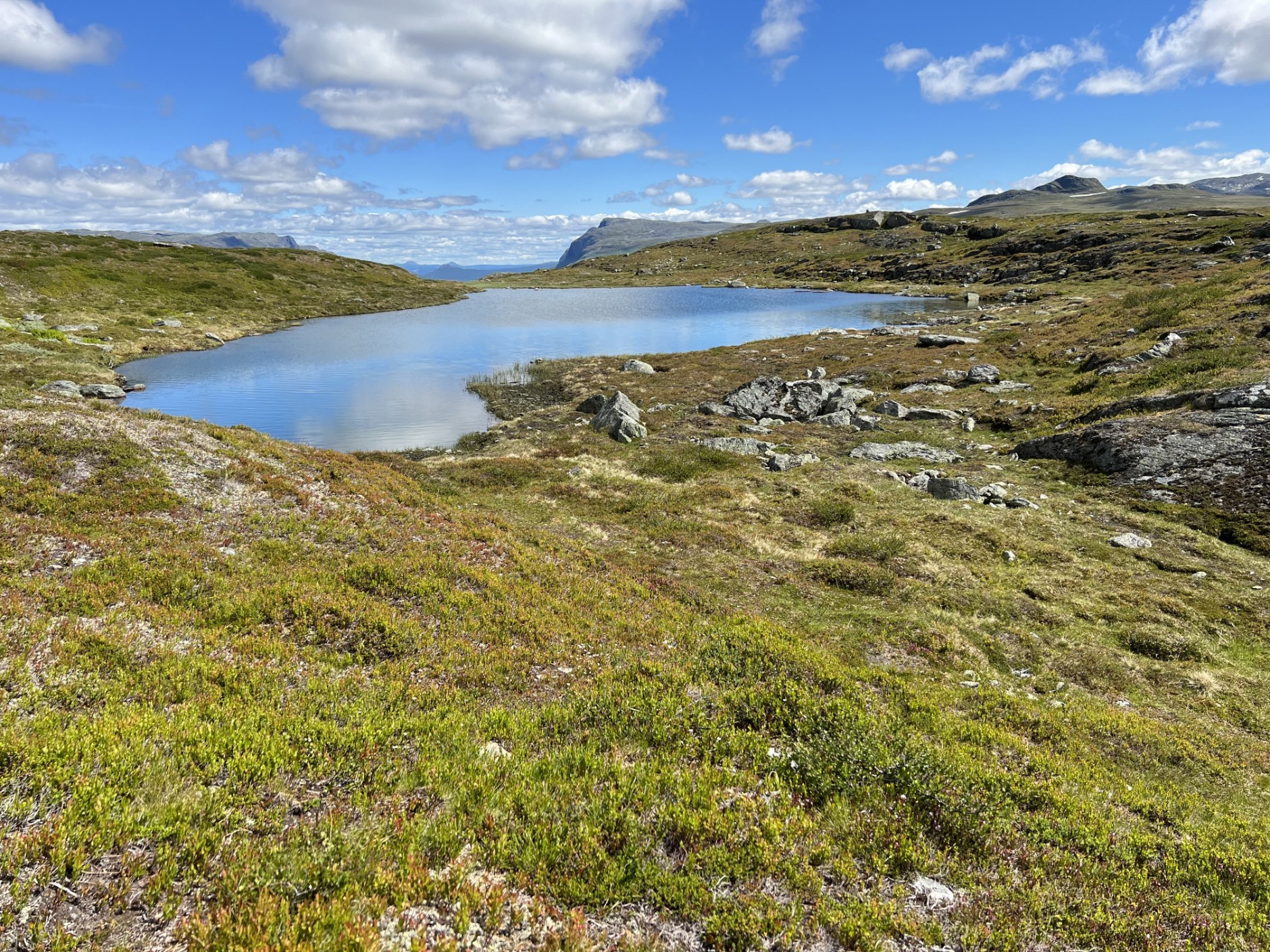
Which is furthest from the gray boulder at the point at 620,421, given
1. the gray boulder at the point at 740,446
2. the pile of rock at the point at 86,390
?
the pile of rock at the point at 86,390

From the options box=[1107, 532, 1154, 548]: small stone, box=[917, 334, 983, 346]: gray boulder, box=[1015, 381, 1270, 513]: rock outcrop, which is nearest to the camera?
box=[1107, 532, 1154, 548]: small stone

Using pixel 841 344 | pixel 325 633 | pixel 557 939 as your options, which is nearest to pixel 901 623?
pixel 557 939

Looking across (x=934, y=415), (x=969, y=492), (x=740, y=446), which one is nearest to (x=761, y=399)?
(x=740, y=446)

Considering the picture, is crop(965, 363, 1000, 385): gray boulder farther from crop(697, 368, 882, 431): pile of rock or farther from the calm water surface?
the calm water surface

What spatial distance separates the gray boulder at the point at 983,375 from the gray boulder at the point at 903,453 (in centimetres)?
1994

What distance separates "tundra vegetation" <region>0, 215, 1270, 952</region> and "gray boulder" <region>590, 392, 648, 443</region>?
1364 centimetres

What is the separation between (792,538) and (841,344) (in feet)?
197

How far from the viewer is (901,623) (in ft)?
55.2

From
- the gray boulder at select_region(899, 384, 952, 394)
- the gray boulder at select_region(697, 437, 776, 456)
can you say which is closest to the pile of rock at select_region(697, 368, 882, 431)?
the gray boulder at select_region(899, 384, 952, 394)

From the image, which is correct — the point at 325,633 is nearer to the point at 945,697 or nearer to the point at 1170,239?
the point at 945,697

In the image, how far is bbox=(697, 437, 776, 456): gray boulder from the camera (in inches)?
1447

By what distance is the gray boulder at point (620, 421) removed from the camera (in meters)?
40.8

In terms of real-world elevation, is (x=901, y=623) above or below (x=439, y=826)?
below

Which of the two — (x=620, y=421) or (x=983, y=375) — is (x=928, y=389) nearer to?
(x=983, y=375)
